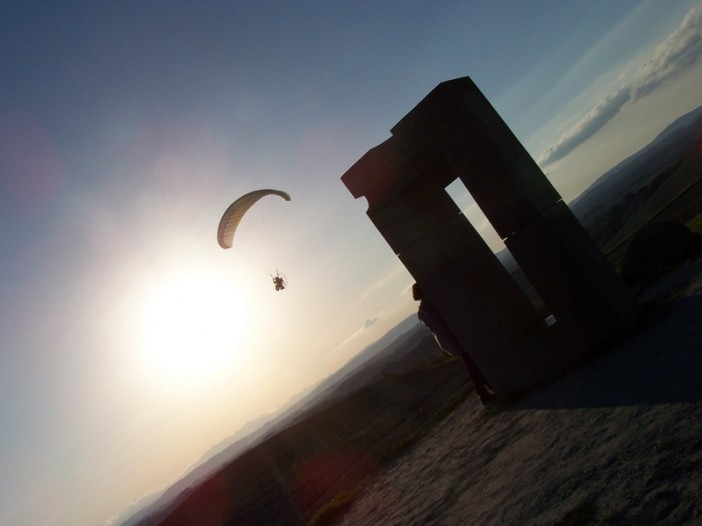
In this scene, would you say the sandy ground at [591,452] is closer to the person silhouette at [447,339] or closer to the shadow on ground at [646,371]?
the shadow on ground at [646,371]

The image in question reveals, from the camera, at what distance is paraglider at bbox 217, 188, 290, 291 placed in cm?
1596

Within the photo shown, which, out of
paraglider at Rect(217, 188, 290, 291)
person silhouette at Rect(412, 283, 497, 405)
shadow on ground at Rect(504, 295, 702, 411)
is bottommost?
shadow on ground at Rect(504, 295, 702, 411)

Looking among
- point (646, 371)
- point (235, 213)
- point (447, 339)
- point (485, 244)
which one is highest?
point (235, 213)

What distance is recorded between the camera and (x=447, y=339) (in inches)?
339

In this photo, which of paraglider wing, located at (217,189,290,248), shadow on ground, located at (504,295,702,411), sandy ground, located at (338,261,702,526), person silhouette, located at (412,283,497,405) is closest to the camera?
sandy ground, located at (338,261,702,526)

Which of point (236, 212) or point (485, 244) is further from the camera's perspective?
point (236, 212)

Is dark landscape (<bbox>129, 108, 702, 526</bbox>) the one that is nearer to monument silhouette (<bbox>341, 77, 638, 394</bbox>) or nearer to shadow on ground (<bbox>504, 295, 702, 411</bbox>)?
shadow on ground (<bbox>504, 295, 702, 411</bbox>)

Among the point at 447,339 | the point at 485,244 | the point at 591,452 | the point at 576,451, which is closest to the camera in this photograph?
the point at 591,452

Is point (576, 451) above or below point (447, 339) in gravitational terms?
below

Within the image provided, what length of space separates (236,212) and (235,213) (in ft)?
0.17

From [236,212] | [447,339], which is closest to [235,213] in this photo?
[236,212]

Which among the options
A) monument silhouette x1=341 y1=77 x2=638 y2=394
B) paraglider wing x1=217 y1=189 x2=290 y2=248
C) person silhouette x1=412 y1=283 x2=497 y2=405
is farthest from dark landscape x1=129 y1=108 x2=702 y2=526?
paraglider wing x1=217 y1=189 x2=290 y2=248

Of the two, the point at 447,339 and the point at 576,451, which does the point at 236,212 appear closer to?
the point at 447,339

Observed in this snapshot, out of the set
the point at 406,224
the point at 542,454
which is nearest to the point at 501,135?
the point at 406,224
